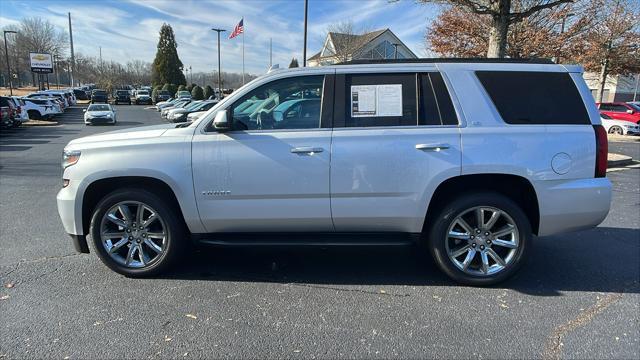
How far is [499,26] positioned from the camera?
32.5 ft

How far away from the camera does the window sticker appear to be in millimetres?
3693

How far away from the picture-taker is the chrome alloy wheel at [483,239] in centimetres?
374

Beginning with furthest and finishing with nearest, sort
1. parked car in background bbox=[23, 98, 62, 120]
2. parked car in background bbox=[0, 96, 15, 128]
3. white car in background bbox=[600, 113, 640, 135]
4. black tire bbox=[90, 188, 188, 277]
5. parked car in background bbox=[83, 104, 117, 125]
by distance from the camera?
parked car in background bbox=[23, 98, 62, 120], parked car in background bbox=[83, 104, 117, 125], white car in background bbox=[600, 113, 640, 135], parked car in background bbox=[0, 96, 15, 128], black tire bbox=[90, 188, 188, 277]

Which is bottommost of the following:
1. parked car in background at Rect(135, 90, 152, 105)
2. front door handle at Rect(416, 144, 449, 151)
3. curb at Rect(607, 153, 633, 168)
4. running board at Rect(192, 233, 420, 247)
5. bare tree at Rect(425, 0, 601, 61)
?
curb at Rect(607, 153, 633, 168)

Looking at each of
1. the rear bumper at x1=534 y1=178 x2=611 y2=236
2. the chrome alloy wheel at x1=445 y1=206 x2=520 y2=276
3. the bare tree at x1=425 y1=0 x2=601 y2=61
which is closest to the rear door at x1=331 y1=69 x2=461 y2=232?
the chrome alloy wheel at x1=445 y1=206 x2=520 y2=276

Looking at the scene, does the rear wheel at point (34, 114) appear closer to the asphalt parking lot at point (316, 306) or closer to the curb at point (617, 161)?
the asphalt parking lot at point (316, 306)

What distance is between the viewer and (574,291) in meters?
3.76

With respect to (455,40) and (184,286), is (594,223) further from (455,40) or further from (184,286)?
(455,40)

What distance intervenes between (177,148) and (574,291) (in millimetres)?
3696

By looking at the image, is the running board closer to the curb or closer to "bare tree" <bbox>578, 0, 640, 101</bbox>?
the curb

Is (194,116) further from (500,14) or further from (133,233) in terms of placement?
(500,14)

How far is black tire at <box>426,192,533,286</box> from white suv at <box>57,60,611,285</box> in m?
0.01

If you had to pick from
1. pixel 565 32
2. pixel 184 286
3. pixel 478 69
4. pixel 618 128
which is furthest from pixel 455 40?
pixel 184 286

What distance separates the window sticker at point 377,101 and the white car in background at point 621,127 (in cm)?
2188
